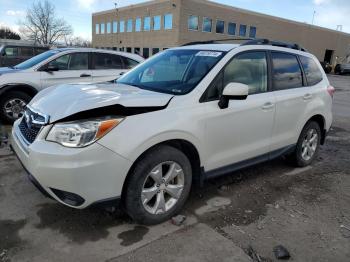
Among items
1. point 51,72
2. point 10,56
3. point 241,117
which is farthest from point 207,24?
point 241,117

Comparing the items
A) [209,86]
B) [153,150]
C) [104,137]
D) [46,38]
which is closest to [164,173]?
[153,150]

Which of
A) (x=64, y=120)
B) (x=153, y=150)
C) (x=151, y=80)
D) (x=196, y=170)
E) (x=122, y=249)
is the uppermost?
(x=151, y=80)

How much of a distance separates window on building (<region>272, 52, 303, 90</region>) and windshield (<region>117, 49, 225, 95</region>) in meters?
0.99

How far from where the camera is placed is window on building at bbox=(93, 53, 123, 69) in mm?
8133

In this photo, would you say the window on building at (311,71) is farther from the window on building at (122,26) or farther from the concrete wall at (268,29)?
the window on building at (122,26)

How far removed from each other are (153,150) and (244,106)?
1333mm

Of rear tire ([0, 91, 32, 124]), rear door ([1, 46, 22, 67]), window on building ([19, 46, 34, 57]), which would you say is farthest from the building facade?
rear tire ([0, 91, 32, 124])

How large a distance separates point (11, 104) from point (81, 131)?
5.13m

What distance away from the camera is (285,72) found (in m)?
4.59

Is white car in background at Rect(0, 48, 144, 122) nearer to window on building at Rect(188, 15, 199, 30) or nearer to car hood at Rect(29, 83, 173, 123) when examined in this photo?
car hood at Rect(29, 83, 173, 123)

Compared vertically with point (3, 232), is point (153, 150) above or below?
above

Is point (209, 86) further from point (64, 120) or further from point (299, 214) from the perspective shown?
point (299, 214)

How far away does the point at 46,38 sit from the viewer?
193ft

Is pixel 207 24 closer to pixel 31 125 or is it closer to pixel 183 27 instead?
pixel 183 27
